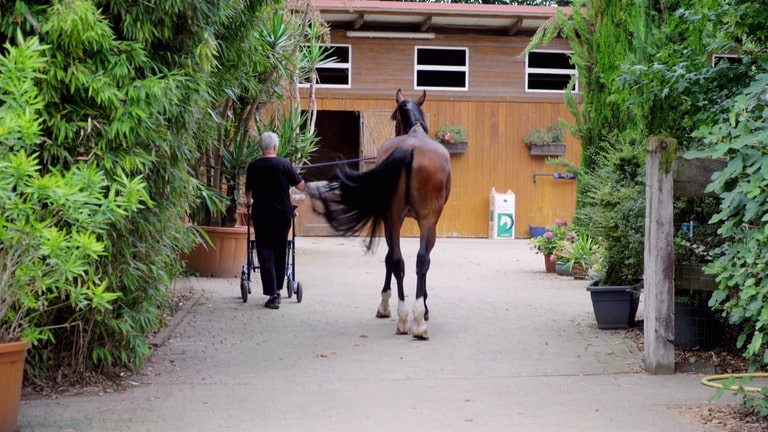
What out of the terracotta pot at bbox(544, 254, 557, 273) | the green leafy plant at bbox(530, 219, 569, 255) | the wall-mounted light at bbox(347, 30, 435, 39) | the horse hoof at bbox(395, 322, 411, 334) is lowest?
the horse hoof at bbox(395, 322, 411, 334)

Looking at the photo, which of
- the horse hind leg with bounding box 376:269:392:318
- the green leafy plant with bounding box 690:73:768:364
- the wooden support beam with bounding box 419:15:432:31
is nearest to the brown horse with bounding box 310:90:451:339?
the horse hind leg with bounding box 376:269:392:318

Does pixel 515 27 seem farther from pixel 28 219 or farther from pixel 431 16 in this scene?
pixel 28 219

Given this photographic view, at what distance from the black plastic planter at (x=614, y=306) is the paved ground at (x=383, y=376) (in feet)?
0.60

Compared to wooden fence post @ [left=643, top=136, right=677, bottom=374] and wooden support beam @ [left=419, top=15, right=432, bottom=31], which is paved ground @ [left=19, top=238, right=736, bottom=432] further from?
wooden support beam @ [left=419, top=15, right=432, bottom=31]

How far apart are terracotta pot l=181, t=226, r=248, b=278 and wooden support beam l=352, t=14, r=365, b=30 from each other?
9.25 metres

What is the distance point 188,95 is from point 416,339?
3084 millimetres

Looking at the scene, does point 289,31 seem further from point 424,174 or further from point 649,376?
point 649,376

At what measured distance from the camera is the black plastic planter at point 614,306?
846 cm

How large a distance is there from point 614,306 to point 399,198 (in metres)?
2.17

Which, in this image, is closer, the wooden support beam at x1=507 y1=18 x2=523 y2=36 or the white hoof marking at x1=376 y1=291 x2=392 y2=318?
the white hoof marking at x1=376 y1=291 x2=392 y2=318

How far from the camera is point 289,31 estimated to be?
1338cm

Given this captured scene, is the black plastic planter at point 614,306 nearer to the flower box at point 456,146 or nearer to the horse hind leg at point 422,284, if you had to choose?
the horse hind leg at point 422,284

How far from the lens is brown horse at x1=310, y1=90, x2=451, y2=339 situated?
844 centimetres

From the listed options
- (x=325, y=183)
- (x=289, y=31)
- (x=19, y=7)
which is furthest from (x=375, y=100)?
(x=19, y=7)
